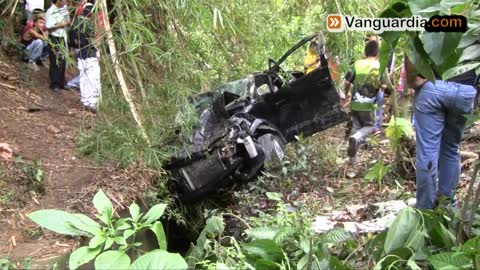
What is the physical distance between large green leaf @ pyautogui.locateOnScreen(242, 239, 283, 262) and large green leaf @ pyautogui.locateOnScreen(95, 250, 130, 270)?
89cm

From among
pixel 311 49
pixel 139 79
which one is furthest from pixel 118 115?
pixel 311 49

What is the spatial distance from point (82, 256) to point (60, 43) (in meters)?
3.53

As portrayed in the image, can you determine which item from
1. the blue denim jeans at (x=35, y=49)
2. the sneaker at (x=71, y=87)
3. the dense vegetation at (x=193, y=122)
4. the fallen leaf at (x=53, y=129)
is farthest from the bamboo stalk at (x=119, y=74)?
the blue denim jeans at (x=35, y=49)

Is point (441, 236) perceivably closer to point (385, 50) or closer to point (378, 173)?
point (385, 50)

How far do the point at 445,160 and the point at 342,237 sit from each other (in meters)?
1.59

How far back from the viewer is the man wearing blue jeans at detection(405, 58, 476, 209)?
3.55 meters

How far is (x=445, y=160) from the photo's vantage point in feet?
12.6

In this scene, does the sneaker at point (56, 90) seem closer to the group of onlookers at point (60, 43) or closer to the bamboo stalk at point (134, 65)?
the group of onlookers at point (60, 43)

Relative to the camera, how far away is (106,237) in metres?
1.95

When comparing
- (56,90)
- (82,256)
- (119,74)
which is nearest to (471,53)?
(82,256)

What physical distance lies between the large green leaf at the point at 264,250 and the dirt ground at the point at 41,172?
157 cm

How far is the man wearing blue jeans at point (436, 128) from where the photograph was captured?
11.6ft

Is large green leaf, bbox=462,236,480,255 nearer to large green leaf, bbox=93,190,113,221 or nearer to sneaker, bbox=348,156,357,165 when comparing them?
large green leaf, bbox=93,190,113,221

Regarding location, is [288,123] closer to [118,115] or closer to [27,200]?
[118,115]
